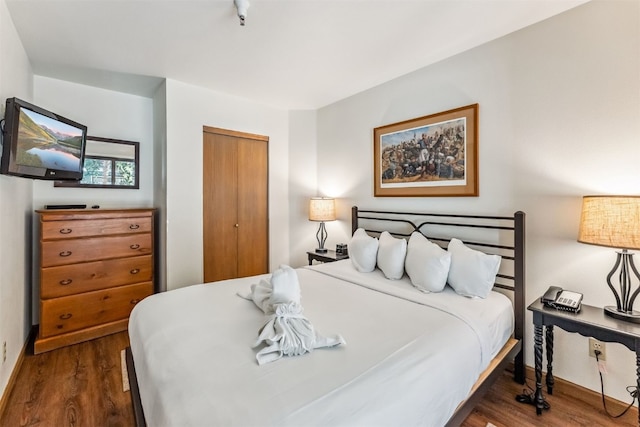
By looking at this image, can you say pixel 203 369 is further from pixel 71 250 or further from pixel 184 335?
pixel 71 250

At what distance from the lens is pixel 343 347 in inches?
52.2

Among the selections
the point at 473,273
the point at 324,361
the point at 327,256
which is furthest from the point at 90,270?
the point at 473,273

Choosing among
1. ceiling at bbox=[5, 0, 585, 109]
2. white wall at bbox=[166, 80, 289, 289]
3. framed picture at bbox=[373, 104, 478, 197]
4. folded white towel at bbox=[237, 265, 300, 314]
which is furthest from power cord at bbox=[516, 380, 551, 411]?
white wall at bbox=[166, 80, 289, 289]

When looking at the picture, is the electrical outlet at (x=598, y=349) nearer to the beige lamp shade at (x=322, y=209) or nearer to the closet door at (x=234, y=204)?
the beige lamp shade at (x=322, y=209)

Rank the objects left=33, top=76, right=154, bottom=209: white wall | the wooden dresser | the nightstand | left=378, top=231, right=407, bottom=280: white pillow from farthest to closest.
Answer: the nightstand
left=33, top=76, right=154, bottom=209: white wall
the wooden dresser
left=378, top=231, right=407, bottom=280: white pillow

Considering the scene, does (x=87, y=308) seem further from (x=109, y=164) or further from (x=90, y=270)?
(x=109, y=164)

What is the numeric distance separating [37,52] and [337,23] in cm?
254

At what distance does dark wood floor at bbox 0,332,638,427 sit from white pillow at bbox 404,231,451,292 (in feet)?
2.60

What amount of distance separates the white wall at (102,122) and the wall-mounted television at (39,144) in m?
0.76

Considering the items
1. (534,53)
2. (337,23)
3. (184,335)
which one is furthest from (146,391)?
(534,53)

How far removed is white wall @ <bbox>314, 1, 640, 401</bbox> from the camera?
1.80 m

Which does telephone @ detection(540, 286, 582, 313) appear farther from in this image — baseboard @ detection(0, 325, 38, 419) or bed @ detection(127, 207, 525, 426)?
baseboard @ detection(0, 325, 38, 419)

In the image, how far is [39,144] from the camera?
2.03m

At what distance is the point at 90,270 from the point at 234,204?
61.2 inches
